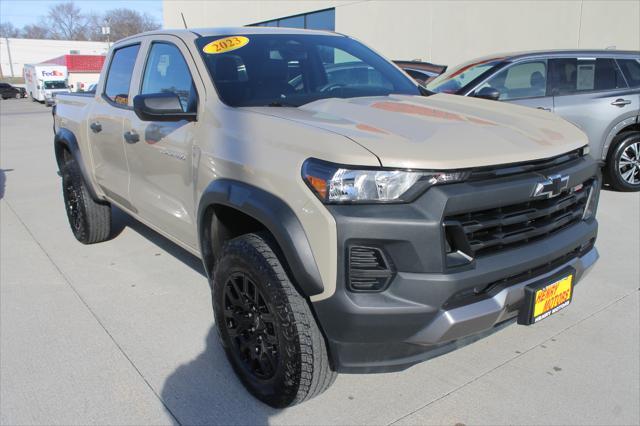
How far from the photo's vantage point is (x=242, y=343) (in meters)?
2.62

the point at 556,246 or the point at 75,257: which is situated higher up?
the point at 556,246

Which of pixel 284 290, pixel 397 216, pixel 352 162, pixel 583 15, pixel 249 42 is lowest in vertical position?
pixel 284 290

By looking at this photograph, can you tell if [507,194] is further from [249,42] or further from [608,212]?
[608,212]

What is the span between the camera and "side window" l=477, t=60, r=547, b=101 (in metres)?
6.46

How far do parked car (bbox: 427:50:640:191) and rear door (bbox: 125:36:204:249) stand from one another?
402cm

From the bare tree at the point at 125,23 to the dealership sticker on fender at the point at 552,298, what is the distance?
93.6m

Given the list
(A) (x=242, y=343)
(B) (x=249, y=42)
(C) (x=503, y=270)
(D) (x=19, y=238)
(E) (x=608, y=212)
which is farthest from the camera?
(E) (x=608, y=212)

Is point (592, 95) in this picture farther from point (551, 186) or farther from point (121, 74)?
point (121, 74)

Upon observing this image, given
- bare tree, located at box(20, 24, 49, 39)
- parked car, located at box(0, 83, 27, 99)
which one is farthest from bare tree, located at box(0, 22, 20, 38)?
parked car, located at box(0, 83, 27, 99)

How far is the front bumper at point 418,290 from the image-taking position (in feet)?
6.45

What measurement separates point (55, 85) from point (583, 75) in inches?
1450

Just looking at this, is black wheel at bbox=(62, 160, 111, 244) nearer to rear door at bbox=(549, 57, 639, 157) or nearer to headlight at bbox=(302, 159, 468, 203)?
headlight at bbox=(302, 159, 468, 203)

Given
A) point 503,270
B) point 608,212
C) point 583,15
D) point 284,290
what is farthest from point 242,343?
point 583,15

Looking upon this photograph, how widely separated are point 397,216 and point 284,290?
1.86 ft
